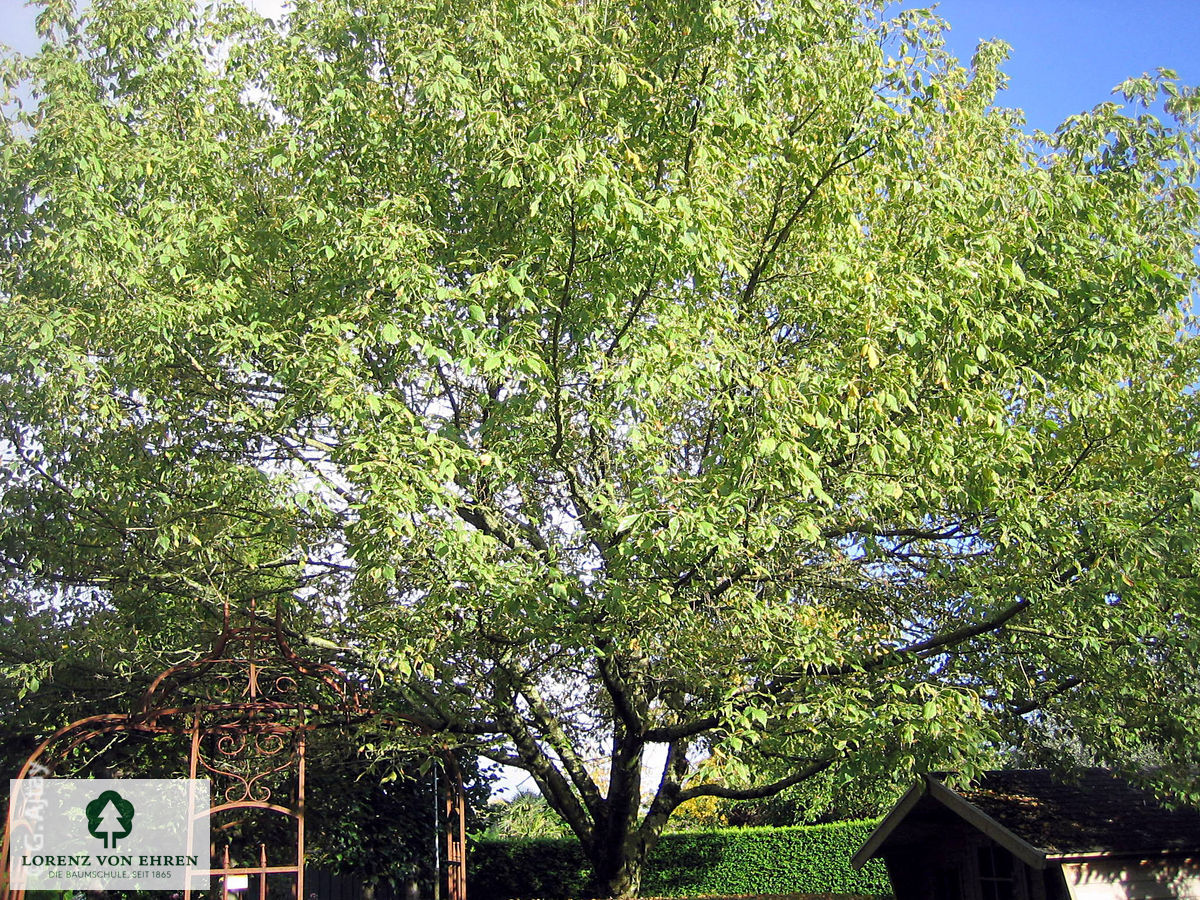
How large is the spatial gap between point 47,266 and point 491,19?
181 inches

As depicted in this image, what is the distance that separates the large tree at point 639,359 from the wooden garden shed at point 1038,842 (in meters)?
1.48

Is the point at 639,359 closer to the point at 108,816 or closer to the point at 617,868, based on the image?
the point at 617,868

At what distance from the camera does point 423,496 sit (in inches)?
294

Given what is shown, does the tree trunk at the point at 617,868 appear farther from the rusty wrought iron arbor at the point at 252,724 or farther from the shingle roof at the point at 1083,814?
the shingle roof at the point at 1083,814

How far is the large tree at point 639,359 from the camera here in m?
7.82

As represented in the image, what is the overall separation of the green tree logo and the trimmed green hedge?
25.3 ft

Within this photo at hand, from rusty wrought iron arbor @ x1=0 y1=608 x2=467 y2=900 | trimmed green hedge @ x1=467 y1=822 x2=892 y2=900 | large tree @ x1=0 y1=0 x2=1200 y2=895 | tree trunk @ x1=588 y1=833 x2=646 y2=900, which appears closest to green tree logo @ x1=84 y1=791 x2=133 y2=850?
rusty wrought iron arbor @ x1=0 y1=608 x2=467 y2=900

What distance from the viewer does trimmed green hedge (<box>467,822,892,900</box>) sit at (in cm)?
1817

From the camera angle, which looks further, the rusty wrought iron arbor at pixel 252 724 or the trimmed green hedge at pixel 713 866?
the trimmed green hedge at pixel 713 866

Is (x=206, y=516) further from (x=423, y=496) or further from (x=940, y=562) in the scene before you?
(x=940, y=562)

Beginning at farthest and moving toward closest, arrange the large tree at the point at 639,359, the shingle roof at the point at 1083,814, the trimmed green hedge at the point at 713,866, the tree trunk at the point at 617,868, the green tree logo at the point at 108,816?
the trimmed green hedge at the point at 713,866 < the tree trunk at the point at 617,868 < the green tree logo at the point at 108,816 < the shingle roof at the point at 1083,814 < the large tree at the point at 639,359

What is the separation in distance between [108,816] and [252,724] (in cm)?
424

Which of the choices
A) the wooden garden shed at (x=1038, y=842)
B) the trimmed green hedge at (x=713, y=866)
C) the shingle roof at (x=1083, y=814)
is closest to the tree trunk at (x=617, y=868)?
the wooden garden shed at (x=1038, y=842)

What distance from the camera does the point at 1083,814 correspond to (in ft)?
37.8
